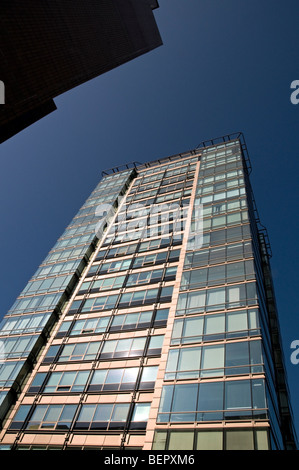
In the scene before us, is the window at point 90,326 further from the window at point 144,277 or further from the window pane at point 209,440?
the window pane at point 209,440

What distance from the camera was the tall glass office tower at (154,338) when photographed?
19359mm

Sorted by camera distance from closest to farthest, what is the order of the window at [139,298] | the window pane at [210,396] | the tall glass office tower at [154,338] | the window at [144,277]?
the window pane at [210,396]
the tall glass office tower at [154,338]
the window at [139,298]
the window at [144,277]

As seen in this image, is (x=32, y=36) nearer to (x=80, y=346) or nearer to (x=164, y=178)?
(x=80, y=346)

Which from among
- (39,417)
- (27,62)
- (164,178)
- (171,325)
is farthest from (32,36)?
(164,178)

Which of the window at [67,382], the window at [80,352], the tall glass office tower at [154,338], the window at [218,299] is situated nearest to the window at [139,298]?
the tall glass office tower at [154,338]

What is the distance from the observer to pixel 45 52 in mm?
16766

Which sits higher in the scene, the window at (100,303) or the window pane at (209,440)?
the window at (100,303)

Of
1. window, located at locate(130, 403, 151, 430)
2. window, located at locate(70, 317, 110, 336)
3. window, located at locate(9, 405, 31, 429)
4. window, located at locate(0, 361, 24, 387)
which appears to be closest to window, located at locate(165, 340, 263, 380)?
window, located at locate(130, 403, 151, 430)

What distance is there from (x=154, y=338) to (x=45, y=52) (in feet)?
69.7

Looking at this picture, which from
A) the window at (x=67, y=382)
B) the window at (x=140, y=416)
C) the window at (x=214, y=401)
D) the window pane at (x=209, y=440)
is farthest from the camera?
the window at (x=67, y=382)

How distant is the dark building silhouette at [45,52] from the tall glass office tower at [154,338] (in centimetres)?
1815

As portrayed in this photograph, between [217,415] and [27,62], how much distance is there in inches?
837

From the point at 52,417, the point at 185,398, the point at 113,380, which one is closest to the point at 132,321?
the point at 113,380

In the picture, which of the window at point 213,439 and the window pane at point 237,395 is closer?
the window at point 213,439
